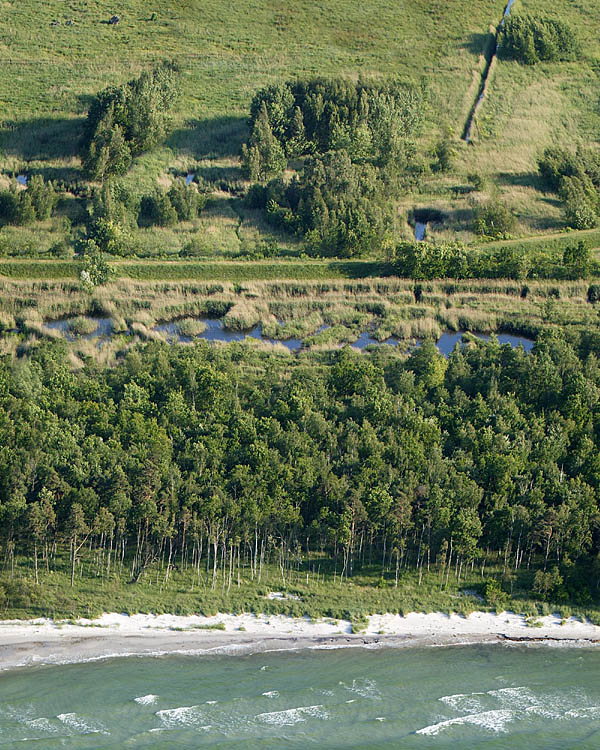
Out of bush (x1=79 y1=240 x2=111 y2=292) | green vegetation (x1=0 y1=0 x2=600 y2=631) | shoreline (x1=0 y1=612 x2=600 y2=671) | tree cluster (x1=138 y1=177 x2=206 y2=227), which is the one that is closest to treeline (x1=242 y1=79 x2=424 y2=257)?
green vegetation (x1=0 y1=0 x2=600 y2=631)

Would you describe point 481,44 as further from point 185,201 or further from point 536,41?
point 185,201

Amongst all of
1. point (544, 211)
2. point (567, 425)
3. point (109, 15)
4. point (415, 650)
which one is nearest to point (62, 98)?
point (109, 15)

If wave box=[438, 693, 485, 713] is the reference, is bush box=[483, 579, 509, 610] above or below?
above

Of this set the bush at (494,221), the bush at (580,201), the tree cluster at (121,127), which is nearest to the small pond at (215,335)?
the bush at (494,221)

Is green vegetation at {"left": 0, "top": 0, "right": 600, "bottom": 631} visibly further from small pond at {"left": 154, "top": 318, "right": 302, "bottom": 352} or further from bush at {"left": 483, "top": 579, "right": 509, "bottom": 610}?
small pond at {"left": 154, "top": 318, "right": 302, "bottom": 352}

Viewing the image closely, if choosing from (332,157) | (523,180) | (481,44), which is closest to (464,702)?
(332,157)

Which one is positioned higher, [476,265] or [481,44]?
[481,44]

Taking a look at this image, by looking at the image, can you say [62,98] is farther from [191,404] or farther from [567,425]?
[567,425]
